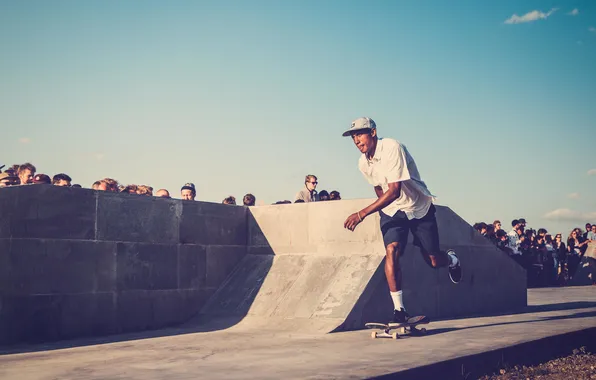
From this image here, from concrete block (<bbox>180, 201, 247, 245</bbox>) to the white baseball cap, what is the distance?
2.83 m

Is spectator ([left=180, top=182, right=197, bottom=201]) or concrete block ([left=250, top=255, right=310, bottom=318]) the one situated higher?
spectator ([left=180, top=182, right=197, bottom=201])

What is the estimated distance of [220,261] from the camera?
10078 mm

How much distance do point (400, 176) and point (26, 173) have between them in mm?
4855

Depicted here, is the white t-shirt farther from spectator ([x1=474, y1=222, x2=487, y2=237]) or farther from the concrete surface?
spectator ([x1=474, y1=222, x2=487, y2=237])

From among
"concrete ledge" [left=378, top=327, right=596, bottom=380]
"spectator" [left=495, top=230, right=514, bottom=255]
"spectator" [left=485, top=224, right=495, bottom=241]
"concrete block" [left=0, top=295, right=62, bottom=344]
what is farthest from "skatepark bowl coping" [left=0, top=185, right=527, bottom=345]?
"spectator" [left=495, top=230, right=514, bottom=255]

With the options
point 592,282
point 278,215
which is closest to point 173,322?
point 278,215

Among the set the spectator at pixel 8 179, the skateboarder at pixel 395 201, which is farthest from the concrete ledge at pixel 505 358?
the spectator at pixel 8 179

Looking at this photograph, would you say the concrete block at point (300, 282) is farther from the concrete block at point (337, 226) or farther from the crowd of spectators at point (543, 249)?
the crowd of spectators at point (543, 249)

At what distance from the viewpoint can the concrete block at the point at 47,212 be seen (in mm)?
7453

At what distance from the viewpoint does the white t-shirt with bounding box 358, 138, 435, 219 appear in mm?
7551

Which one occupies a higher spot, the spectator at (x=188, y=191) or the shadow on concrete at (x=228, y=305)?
the spectator at (x=188, y=191)

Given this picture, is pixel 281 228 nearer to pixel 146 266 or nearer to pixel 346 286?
pixel 346 286

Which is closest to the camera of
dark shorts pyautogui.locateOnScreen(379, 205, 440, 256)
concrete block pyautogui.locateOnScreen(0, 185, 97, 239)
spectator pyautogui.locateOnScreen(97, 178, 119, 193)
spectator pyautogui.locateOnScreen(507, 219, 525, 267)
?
concrete block pyautogui.locateOnScreen(0, 185, 97, 239)

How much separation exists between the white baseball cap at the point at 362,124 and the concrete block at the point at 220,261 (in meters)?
3.12
